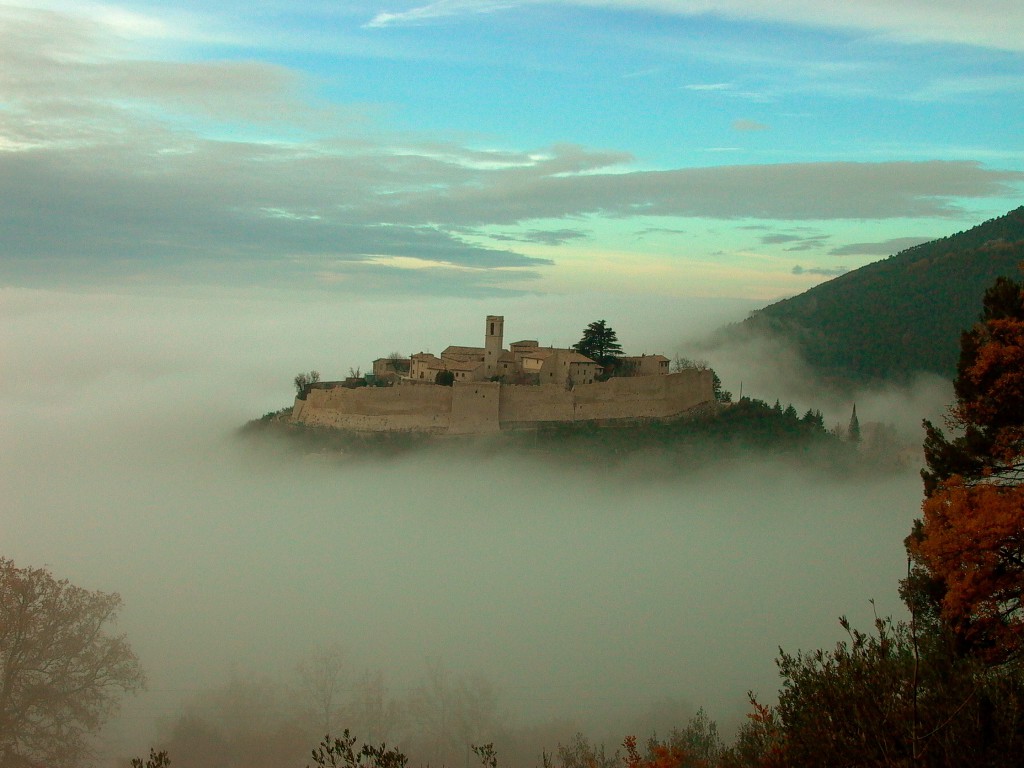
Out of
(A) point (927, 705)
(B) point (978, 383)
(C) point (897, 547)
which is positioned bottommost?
(C) point (897, 547)

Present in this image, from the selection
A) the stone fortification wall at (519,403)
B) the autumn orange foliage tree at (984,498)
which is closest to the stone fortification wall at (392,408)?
the stone fortification wall at (519,403)

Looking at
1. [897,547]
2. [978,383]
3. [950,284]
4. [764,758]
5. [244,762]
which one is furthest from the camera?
[950,284]

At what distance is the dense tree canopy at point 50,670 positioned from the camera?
15.9 meters

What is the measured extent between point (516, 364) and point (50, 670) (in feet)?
84.9

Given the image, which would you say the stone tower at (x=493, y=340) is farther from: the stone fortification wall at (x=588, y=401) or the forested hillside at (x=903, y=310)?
the forested hillside at (x=903, y=310)

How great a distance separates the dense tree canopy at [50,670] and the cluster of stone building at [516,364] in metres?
22.6

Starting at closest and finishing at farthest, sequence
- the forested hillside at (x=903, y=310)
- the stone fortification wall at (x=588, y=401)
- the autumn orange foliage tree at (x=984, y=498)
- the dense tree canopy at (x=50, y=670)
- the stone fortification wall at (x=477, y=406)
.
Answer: the autumn orange foliage tree at (x=984, y=498)
the dense tree canopy at (x=50, y=670)
the stone fortification wall at (x=477, y=406)
the stone fortification wall at (x=588, y=401)
the forested hillside at (x=903, y=310)

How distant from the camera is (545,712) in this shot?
23.6 m

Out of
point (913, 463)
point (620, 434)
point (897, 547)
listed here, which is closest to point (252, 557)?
point (620, 434)

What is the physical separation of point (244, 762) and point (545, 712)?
731 centimetres

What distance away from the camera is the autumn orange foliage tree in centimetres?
893

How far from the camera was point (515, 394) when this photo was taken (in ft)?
126

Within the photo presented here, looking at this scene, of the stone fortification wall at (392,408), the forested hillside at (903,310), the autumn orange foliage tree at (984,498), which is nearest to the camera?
the autumn orange foliage tree at (984,498)

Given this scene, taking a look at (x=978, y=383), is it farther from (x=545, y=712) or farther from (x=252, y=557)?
(x=252, y=557)
